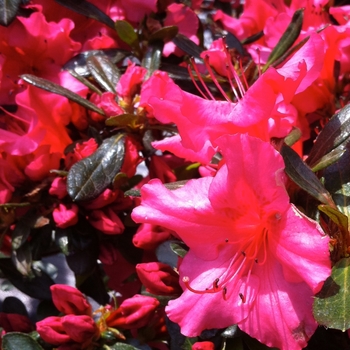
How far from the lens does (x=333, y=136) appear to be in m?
0.87

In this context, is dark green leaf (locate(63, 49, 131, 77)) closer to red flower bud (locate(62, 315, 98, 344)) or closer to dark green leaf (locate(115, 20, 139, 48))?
dark green leaf (locate(115, 20, 139, 48))

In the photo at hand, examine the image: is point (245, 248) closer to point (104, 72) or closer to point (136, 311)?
point (136, 311)

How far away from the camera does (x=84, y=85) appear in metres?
1.17

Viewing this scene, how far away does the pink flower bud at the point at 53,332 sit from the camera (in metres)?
0.95

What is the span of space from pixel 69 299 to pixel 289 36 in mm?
671

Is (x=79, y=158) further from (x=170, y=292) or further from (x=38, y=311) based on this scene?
(x=38, y=311)

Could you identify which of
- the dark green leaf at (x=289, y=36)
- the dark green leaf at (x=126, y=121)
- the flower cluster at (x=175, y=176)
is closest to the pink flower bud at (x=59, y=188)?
A: the flower cluster at (x=175, y=176)

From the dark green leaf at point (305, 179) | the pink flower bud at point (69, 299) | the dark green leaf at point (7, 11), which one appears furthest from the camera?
the dark green leaf at point (7, 11)

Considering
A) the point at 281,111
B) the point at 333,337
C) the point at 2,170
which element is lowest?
the point at 333,337

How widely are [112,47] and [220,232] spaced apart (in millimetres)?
635

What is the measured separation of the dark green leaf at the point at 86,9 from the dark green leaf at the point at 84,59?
69 millimetres

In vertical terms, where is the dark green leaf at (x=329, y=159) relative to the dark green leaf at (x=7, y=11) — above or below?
below

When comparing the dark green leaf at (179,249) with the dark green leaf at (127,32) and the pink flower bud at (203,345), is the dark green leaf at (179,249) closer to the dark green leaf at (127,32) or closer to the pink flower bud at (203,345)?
the pink flower bud at (203,345)

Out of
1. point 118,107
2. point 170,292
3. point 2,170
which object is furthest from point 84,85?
point 170,292
